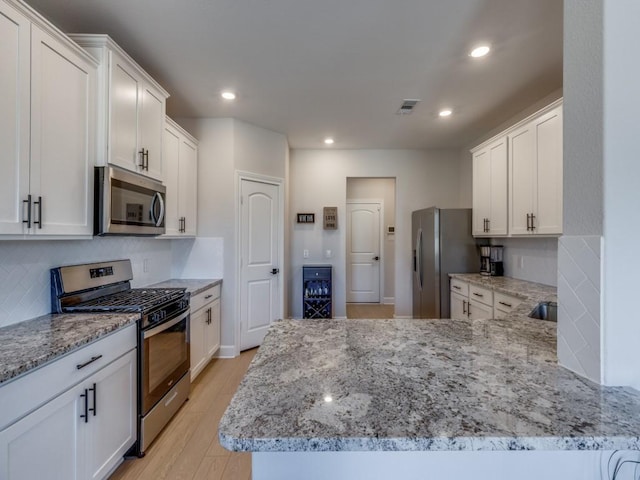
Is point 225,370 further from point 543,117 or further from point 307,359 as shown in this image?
point 543,117

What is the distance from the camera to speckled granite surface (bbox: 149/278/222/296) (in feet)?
9.04

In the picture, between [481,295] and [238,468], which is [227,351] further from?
[481,295]

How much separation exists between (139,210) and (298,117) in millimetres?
2062

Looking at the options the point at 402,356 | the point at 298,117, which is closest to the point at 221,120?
the point at 298,117

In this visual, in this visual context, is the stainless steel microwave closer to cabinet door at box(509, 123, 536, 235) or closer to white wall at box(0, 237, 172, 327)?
white wall at box(0, 237, 172, 327)

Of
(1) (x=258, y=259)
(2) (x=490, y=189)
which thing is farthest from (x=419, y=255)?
(1) (x=258, y=259)

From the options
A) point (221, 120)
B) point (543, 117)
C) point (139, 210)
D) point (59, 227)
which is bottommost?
point (59, 227)

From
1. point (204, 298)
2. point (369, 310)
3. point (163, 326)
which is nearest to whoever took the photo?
point (163, 326)

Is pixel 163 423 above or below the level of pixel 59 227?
below

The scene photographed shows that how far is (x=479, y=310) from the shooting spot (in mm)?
2994

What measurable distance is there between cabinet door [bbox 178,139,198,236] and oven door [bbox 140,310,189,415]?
1140 millimetres

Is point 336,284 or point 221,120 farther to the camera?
point 336,284

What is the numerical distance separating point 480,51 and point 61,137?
2735 mm

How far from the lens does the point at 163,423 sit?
2.11 metres
